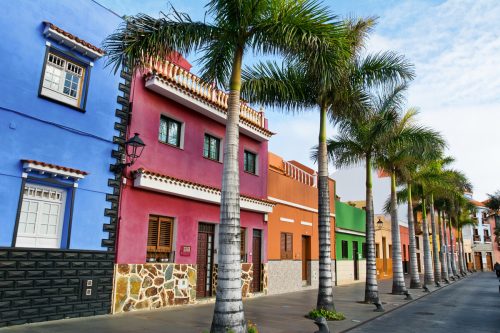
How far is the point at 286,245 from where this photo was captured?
19812 mm

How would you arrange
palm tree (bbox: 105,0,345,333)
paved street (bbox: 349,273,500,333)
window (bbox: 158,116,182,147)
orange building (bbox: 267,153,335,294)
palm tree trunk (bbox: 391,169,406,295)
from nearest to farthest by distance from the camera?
palm tree (bbox: 105,0,345,333) < paved street (bbox: 349,273,500,333) < window (bbox: 158,116,182,147) < orange building (bbox: 267,153,335,294) < palm tree trunk (bbox: 391,169,406,295)

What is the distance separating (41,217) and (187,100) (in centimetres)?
599

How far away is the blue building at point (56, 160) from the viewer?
357 inches

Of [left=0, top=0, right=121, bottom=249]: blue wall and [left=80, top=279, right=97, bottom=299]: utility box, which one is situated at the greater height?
[left=0, top=0, right=121, bottom=249]: blue wall

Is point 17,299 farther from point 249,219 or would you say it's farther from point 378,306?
point 378,306

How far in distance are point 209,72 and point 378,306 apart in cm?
981

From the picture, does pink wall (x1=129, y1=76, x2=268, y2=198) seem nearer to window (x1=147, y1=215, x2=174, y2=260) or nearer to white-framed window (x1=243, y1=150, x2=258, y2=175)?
white-framed window (x1=243, y1=150, x2=258, y2=175)

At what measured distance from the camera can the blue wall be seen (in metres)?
9.14

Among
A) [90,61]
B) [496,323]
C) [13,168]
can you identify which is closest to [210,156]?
[90,61]

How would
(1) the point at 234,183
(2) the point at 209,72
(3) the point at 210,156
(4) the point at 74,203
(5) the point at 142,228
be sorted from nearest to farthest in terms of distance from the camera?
(1) the point at 234,183 → (2) the point at 209,72 → (4) the point at 74,203 → (5) the point at 142,228 → (3) the point at 210,156

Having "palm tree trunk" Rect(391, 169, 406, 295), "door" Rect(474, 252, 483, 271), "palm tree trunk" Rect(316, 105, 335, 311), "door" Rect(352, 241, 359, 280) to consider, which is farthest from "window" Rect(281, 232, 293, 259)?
"door" Rect(474, 252, 483, 271)

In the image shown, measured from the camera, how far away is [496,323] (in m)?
11.8

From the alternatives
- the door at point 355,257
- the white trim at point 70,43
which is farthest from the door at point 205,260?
the door at point 355,257

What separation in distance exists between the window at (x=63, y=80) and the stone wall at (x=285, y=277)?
36.8 feet
